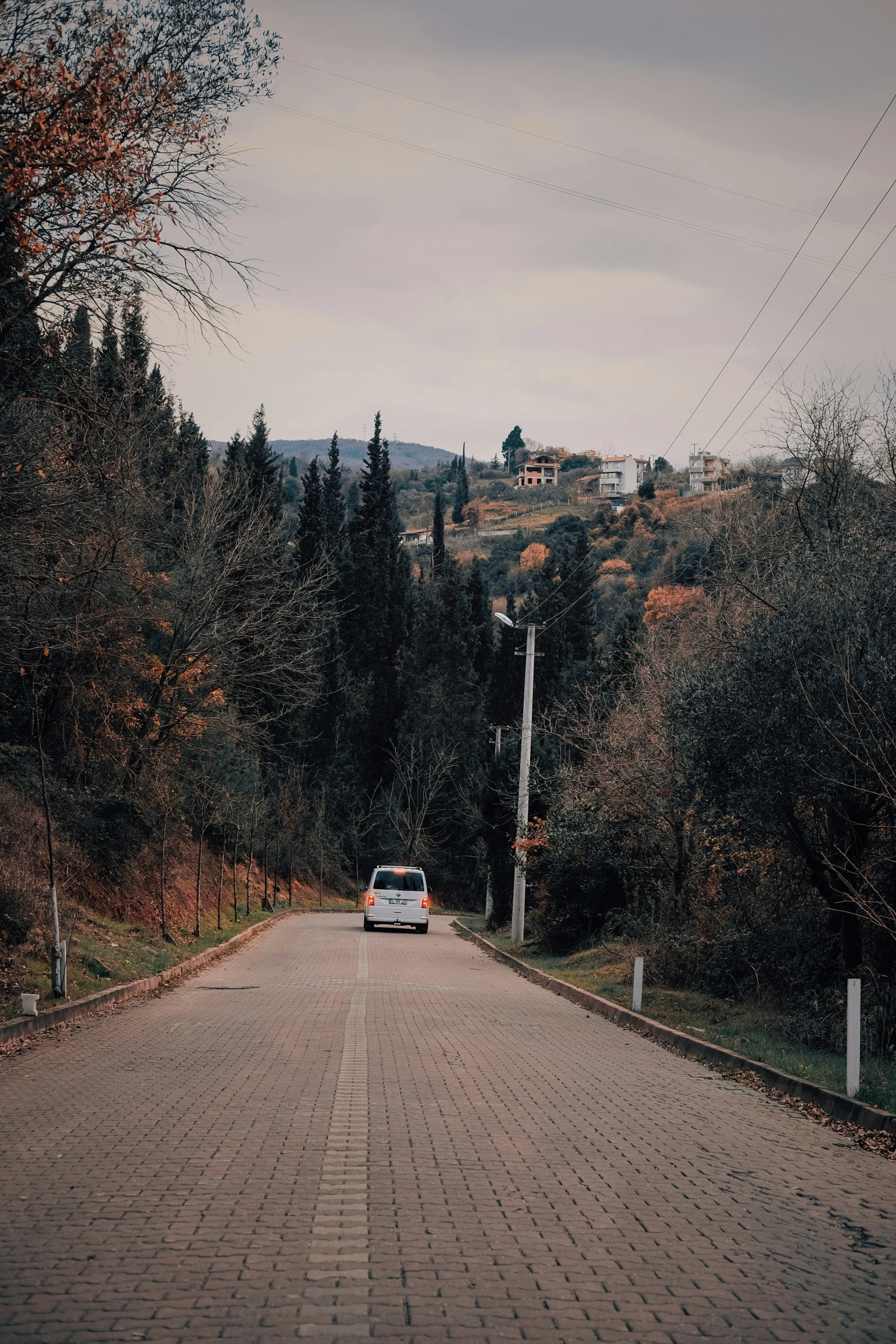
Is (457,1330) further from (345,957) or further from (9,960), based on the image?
(345,957)

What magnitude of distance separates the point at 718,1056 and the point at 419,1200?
712cm

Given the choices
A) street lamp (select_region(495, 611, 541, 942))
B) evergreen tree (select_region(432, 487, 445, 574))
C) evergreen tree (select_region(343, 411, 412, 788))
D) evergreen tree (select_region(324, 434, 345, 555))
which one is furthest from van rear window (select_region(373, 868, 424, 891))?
evergreen tree (select_region(432, 487, 445, 574))

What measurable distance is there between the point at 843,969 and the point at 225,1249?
35.7 feet

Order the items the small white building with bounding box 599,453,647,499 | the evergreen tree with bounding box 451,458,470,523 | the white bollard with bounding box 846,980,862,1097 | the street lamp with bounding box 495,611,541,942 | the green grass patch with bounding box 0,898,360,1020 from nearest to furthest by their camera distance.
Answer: the white bollard with bounding box 846,980,862,1097, the green grass patch with bounding box 0,898,360,1020, the street lamp with bounding box 495,611,541,942, the evergreen tree with bounding box 451,458,470,523, the small white building with bounding box 599,453,647,499

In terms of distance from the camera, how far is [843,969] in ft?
→ 48.2

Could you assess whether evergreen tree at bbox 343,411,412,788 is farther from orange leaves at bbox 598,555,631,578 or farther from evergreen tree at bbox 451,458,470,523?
evergreen tree at bbox 451,458,470,523

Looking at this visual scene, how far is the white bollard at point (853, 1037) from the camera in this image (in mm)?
10195

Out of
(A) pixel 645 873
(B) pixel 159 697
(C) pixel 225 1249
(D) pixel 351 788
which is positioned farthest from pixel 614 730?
(D) pixel 351 788

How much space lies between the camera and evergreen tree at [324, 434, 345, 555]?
8006 cm

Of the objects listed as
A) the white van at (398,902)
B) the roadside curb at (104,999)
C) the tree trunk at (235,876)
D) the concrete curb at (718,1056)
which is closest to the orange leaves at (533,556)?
the tree trunk at (235,876)

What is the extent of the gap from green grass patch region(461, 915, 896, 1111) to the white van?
1063 cm

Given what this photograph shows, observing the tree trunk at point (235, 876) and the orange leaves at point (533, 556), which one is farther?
the orange leaves at point (533, 556)

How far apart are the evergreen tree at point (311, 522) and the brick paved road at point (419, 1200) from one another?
2272 inches

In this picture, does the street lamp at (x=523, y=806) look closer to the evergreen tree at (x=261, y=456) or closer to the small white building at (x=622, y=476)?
the evergreen tree at (x=261, y=456)
